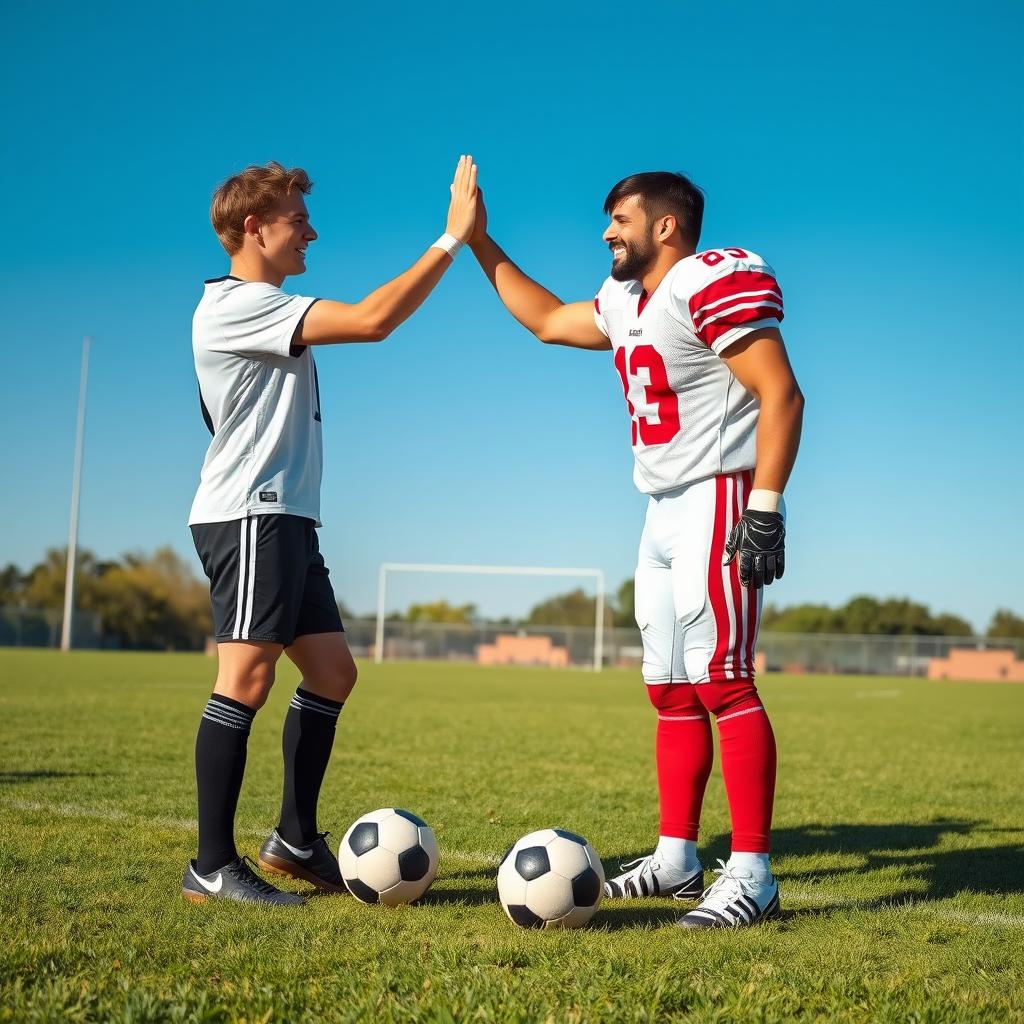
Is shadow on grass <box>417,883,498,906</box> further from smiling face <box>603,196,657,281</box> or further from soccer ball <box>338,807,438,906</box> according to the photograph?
smiling face <box>603,196,657,281</box>

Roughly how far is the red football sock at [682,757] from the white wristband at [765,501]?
781 mm

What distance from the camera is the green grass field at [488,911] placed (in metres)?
2.54

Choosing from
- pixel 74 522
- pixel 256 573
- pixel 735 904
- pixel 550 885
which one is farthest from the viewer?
pixel 74 522

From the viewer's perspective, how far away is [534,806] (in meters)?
6.13

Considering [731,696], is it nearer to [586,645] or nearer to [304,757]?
[304,757]

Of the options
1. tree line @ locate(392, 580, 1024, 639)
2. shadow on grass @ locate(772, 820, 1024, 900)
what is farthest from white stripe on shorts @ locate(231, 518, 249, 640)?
tree line @ locate(392, 580, 1024, 639)

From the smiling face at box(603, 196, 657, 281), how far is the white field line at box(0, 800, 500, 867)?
7.78 feet

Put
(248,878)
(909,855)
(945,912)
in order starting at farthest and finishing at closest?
(909,855) < (945,912) < (248,878)

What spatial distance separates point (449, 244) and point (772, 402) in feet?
4.08

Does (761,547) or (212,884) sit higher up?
(761,547)

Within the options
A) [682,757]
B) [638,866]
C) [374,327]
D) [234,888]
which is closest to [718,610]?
[682,757]

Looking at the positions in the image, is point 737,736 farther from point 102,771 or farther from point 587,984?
point 102,771

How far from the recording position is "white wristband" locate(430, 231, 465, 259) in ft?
12.8

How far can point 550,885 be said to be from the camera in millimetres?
3334
